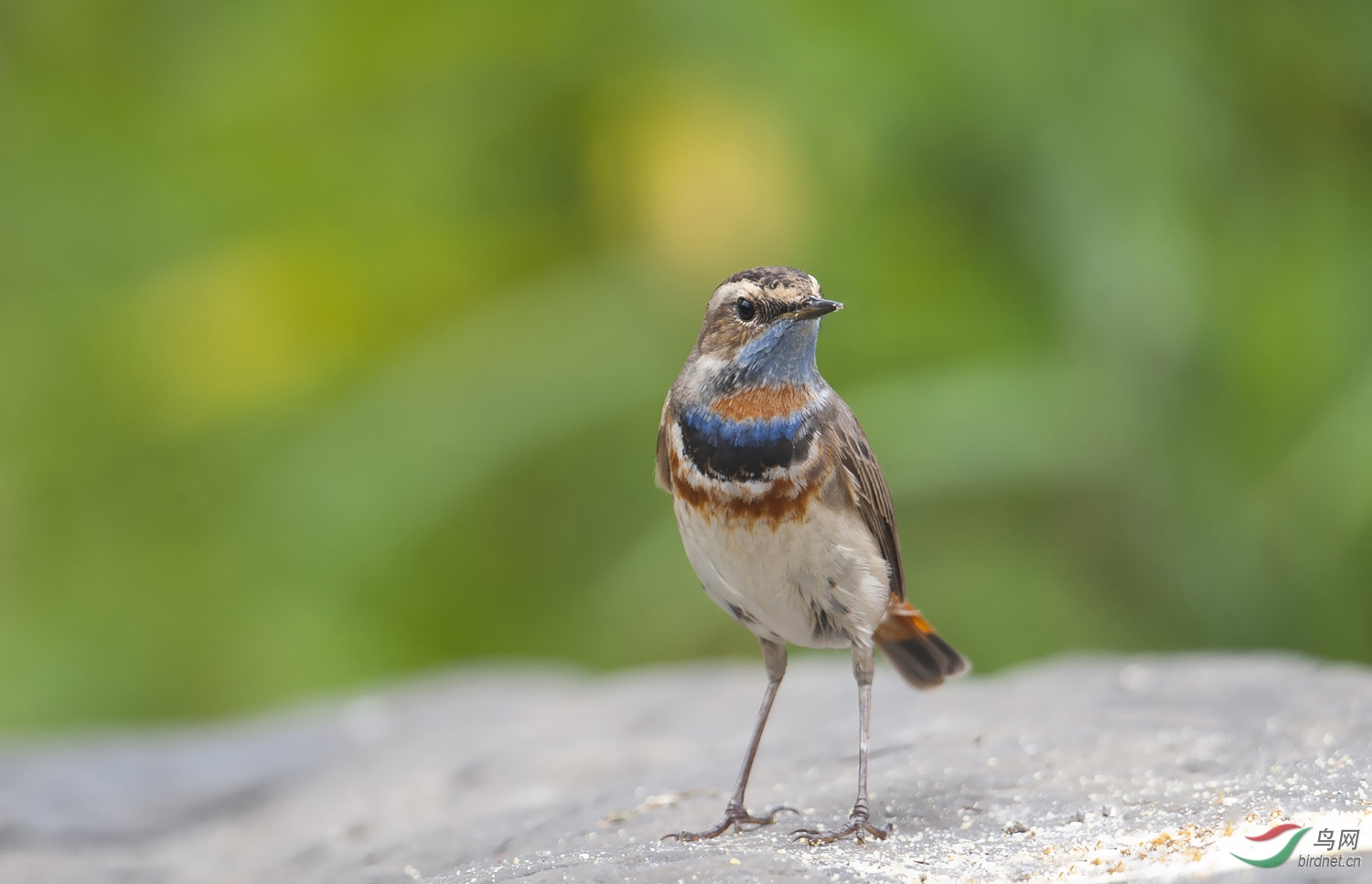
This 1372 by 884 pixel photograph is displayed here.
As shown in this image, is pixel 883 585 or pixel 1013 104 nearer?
pixel 883 585

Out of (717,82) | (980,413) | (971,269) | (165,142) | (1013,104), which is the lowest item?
(980,413)

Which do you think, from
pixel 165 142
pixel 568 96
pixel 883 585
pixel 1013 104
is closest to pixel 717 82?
pixel 568 96

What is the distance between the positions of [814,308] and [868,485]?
50cm

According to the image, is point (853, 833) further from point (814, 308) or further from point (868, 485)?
point (814, 308)

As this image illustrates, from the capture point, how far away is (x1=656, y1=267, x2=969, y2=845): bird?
310 centimetres

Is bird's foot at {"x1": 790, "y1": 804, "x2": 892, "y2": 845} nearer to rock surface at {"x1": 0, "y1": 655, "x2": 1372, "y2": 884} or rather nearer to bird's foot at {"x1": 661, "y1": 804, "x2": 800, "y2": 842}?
rock surface at {"x1": 0, "y1": 655, "x2": 1372, "y2": 884}

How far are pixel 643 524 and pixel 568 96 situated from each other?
2160mm

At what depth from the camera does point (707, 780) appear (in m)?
3.98

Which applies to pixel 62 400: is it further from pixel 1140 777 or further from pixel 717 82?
pixel 1140 777

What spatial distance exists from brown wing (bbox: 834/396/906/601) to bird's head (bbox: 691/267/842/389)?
6.7 inches

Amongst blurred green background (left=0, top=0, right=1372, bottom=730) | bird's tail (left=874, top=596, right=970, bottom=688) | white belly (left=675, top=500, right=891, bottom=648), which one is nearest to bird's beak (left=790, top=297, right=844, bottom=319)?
white belly (left=675, top=500, right=891, bottom=648)

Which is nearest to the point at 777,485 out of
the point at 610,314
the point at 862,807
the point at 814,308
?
the point at 814,308

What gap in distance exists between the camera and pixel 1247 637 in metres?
5.53

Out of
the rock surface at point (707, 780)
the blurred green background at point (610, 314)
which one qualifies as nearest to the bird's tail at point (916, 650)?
the rock surface at point (707, 780)
